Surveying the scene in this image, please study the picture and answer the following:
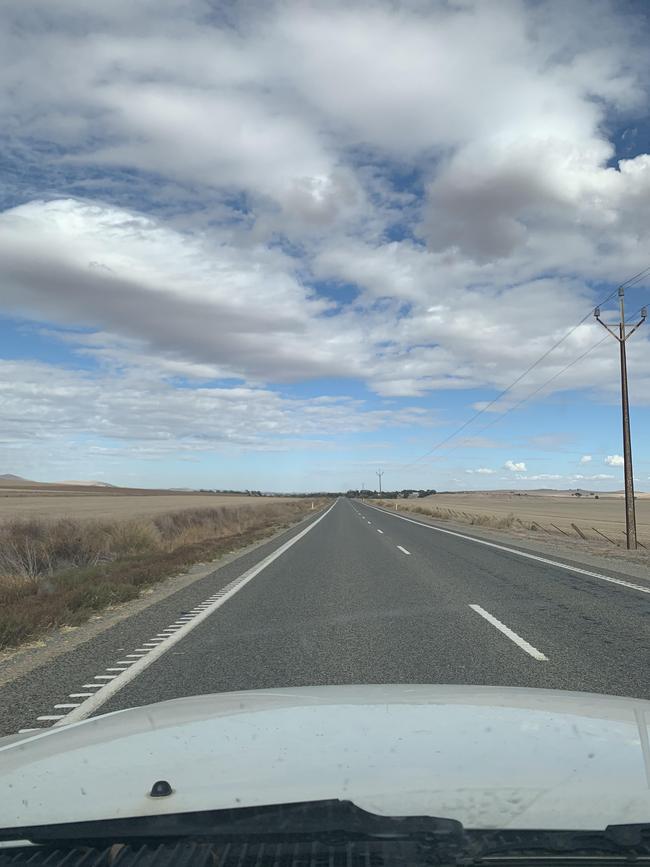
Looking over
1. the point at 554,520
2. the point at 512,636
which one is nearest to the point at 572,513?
the point at 554,520

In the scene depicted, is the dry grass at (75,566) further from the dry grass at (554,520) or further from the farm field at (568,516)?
the farm field at (568,516)

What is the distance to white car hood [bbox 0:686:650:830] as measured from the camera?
2.70m

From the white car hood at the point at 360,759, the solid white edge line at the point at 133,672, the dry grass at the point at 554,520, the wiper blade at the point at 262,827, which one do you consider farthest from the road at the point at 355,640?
the dry grass at the point at 554,520

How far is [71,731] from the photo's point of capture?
3879 mm

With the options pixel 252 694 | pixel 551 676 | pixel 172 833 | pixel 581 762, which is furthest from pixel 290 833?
pixel 551 676

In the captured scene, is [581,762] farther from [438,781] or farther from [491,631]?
[491,631]

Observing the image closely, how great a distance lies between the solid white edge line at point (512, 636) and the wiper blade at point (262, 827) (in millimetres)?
4806

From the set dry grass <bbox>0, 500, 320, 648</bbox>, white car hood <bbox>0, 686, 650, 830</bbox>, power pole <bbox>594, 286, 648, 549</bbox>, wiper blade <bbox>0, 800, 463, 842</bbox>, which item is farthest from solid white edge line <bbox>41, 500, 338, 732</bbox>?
power pole <bbox>594, 286, 648, 549</bbox>

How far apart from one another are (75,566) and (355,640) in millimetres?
10369

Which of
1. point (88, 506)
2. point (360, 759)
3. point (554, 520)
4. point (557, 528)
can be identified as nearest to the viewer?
point (360, 759)

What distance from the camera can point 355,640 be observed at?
312 inches

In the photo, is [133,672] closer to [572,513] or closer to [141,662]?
[141,662]

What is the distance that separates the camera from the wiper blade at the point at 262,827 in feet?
8.15

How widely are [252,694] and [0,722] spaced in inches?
76.9
